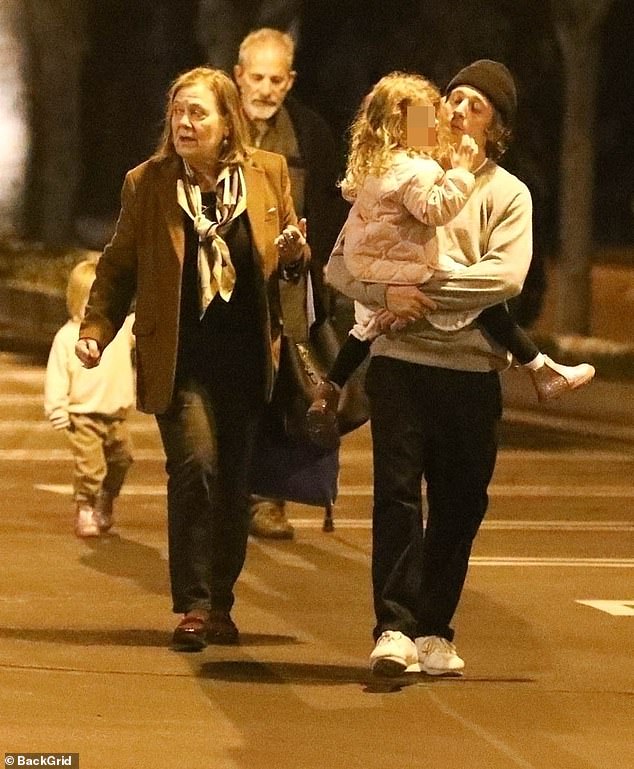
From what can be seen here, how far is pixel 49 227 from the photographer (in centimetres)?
3744

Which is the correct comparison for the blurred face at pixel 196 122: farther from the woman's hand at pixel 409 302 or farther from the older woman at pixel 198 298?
the woman's hand at pixel 409 302

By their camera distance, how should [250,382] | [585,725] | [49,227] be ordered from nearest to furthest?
[585,725]
[250,382]
[49,227]

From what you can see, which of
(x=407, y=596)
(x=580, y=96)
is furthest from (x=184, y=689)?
(x=580, y=96)

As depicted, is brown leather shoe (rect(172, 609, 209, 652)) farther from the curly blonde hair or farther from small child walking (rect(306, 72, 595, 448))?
the curly blonde hair

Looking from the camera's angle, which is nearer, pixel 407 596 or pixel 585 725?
pixel 585 725

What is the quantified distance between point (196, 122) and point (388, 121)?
0.82 m

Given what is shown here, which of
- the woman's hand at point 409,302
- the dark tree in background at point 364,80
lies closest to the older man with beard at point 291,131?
the woman's hand at point 409,302

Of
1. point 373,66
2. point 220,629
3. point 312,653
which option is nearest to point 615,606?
point 312,653

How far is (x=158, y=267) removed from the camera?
8.09 meters

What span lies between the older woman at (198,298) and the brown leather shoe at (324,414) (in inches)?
15.2

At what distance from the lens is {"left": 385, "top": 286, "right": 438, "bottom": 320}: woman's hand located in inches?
294

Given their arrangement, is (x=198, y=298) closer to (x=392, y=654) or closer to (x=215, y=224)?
(x=215, y=224)

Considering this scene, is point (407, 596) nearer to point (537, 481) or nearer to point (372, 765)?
point (372, 765)

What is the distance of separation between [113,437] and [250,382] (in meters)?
3.18
